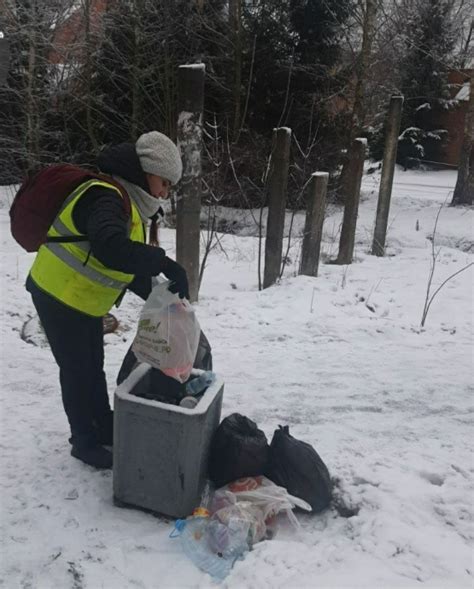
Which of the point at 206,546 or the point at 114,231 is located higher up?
the point at 114,231

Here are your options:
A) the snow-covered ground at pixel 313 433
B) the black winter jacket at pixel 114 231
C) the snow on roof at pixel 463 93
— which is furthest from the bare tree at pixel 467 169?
the black winter jacket at pixel 114 231

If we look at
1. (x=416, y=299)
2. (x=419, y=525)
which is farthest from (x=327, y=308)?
(x=419, y=525)

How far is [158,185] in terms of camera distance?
2.67m

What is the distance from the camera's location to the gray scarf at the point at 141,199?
2.64 m

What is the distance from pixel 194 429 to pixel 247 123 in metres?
14.1

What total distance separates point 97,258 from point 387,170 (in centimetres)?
753

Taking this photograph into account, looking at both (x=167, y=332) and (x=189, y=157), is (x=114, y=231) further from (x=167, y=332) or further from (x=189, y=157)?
(x=189, y=157)

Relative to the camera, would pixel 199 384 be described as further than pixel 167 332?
Yes

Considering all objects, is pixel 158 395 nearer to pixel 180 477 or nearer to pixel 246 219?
pixel 180 477

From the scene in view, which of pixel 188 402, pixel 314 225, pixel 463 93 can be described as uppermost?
pixel 463 93

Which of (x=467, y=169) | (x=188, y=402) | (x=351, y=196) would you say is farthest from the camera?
(x=467, y=169)

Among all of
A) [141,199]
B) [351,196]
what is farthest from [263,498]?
[351,196]

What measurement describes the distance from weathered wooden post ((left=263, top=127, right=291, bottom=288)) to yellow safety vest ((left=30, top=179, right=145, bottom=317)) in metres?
3.87

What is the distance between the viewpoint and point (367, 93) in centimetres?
1603
